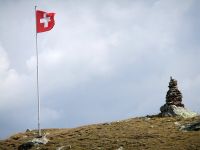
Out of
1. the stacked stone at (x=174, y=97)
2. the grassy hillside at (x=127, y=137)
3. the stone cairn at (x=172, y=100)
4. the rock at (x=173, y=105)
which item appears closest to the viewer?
the grassy hillside at (x=127, y=137)

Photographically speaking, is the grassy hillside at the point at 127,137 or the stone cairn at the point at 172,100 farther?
the stone cairn at the point at 172,100

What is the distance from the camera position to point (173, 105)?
6288 centimetres

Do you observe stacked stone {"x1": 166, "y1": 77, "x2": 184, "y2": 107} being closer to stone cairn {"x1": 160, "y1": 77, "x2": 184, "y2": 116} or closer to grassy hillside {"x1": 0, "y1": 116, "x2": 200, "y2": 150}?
stone cairn {"x1": 160, "y1": 77, "x2": 184, "y2": 116}

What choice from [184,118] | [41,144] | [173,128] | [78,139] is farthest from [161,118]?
[41,144]

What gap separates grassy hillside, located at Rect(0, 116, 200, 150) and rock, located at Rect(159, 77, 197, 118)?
251 centimetres

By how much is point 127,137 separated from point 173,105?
15773mm

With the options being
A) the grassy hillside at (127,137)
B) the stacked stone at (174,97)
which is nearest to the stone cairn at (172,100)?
the stacked stone at (174,97)

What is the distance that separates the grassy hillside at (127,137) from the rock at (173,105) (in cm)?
251

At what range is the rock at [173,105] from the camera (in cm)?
6164

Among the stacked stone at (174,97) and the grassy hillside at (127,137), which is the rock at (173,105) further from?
the grassy hillside at (127,137)

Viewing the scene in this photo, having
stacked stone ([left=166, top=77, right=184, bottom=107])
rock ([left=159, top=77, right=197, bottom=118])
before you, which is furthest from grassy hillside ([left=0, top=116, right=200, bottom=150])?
stacked stone ([left=166, top=77, right=184, bottom=107])

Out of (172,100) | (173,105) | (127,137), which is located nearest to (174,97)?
(172,100)

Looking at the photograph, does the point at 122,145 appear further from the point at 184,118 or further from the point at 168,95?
the point at 168,95

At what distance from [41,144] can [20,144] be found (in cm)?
471
